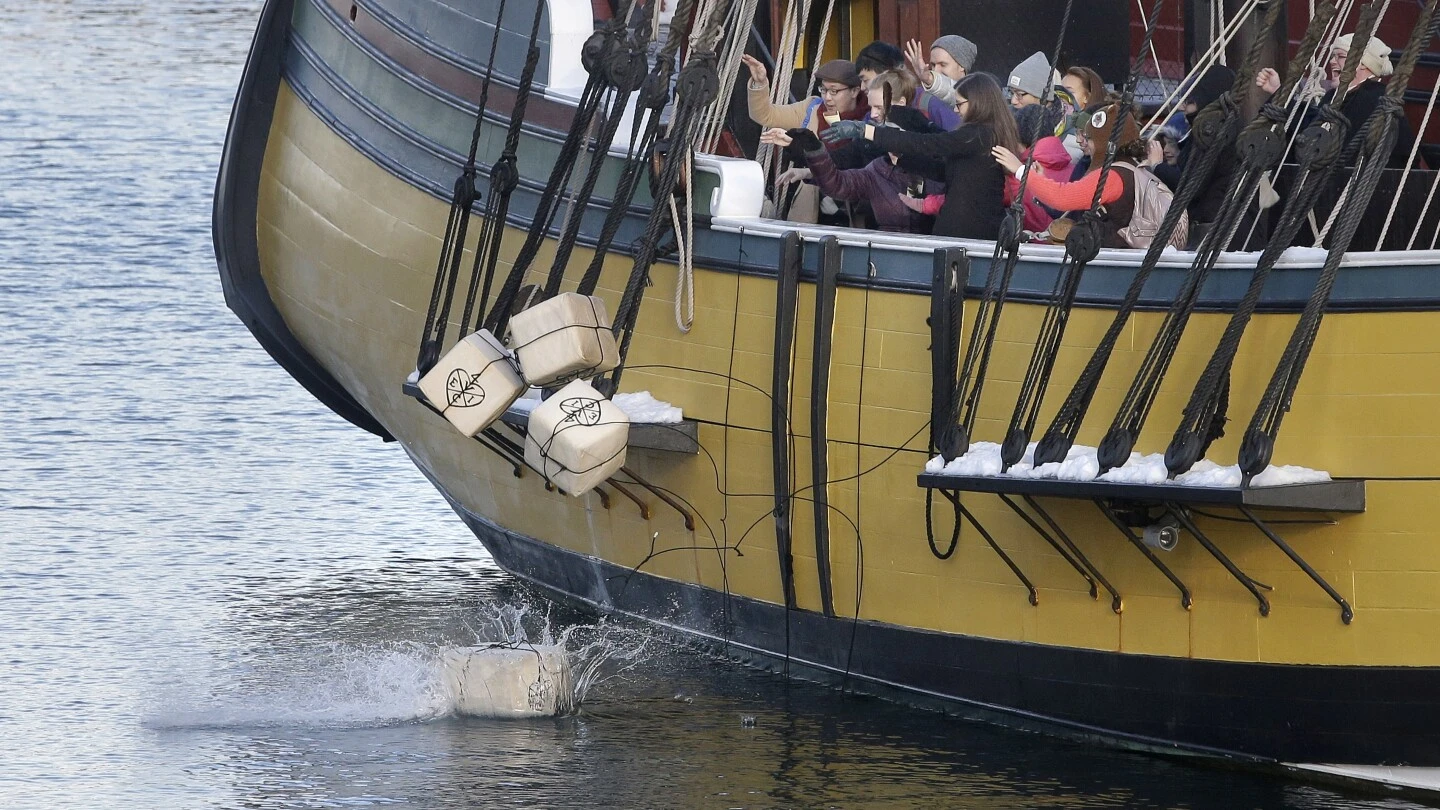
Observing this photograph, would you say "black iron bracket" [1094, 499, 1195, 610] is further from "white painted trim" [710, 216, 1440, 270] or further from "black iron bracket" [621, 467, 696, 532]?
"black iron bracket" [621, 467, 696, 532]

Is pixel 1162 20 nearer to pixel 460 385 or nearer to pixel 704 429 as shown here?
pixel 704 429

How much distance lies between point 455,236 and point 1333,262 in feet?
11.3

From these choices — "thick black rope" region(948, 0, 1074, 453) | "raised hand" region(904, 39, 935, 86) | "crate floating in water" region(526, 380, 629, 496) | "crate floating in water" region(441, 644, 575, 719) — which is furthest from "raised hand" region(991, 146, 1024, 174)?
"crate floating in water" region(441, 644, 575, 719)

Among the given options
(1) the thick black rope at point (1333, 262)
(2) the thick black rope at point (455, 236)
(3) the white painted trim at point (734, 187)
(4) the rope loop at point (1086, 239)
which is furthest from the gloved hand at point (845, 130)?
(1) the thick black rope at point (1333, 262)

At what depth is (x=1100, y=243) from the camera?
267 inches

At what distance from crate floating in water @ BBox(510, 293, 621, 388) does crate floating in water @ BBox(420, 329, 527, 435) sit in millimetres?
150

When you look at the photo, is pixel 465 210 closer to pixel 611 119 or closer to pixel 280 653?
pixel 611 119

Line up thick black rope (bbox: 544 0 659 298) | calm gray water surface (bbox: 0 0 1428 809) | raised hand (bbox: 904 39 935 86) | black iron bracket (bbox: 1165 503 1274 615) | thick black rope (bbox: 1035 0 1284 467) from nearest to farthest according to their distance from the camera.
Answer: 1. thick black rope (bbox: 1035 0 1284 467)
2. black iron bracket (bbox: 1165 503 1274 615)
3. calm gray water surface (bbox: 0 0 1428 809)
4. thick black rope (bbox: 544 0 659 298)
5. raised hand (bbox: 904 39 935 86)

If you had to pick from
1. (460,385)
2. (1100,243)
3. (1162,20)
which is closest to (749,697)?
(460,385)

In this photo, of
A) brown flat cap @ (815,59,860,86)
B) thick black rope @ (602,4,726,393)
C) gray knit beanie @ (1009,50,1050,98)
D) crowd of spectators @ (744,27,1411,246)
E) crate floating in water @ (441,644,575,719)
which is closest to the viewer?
crowd of spectators @ (744,27,1411,246)

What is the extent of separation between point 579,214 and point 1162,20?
3.84m

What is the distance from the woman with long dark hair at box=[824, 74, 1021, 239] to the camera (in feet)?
24.5

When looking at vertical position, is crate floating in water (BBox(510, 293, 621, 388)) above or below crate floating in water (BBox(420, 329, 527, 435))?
above

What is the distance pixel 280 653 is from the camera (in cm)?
870
